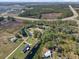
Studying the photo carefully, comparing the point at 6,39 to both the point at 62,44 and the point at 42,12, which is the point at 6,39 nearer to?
the point at 62,44

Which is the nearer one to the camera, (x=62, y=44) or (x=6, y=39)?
(x=62, y=44)

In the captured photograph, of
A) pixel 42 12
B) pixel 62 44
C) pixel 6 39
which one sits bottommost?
pixel 42 12

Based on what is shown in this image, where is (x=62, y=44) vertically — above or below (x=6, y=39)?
above

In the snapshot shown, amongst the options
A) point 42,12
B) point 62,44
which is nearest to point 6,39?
point 62,44

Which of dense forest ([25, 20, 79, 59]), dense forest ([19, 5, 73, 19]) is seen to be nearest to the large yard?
dense forest ([25, 20, 79, 59])

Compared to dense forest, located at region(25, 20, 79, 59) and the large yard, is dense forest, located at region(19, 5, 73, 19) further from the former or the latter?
dense forest, located at region(25, 20, 79, 59)

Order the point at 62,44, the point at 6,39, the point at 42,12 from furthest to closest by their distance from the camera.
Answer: the point at 42,12
the point at 6,39
the point at 62,44

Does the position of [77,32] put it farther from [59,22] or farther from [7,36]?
[7,36]

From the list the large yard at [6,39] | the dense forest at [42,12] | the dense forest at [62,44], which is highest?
the dense forest at [62,44]

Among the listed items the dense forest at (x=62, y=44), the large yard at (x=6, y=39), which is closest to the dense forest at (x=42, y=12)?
the large yard at (x=6, y=39)

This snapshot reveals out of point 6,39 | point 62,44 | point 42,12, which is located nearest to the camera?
point 62,44

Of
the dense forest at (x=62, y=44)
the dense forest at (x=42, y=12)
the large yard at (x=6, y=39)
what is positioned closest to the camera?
the dense forest at (x=62, y=44)

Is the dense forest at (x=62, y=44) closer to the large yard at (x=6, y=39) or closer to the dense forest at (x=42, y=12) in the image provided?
the large yard at (x=6, y=39)
